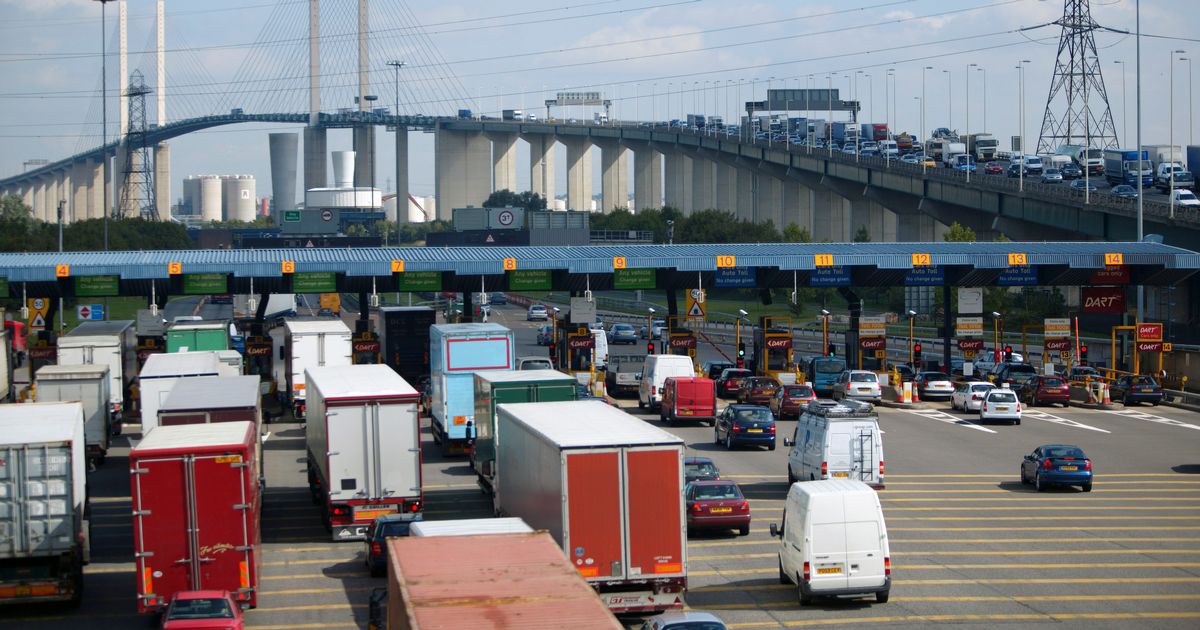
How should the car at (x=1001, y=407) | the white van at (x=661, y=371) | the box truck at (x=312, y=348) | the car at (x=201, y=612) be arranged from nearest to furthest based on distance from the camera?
the car at (x=201, y=612)
the box truck at (x=312, y=348)
the car at (x=1001, y=407)
the white van at (x=661, y=371)

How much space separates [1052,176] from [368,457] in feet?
271

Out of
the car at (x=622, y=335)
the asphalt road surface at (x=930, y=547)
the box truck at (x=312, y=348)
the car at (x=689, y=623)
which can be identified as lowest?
the asphalt road surface at (x=930, y=547)

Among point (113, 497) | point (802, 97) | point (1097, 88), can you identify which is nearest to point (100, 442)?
point (113, 497)

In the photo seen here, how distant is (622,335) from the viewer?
8300 centimetres

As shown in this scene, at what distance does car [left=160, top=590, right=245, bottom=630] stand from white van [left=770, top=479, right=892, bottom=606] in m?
7.89

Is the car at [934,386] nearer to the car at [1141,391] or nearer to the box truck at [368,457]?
the car at [1141,391]

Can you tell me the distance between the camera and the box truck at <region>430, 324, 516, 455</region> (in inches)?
1380

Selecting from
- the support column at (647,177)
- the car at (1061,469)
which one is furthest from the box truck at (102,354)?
the support column at (647,177)

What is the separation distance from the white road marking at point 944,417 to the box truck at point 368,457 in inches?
933

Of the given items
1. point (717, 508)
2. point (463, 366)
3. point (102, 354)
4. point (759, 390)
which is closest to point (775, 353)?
point (759, 390)

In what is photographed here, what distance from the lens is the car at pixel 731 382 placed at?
5262 cm

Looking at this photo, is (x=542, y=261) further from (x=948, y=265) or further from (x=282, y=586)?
(x=282, y=586)

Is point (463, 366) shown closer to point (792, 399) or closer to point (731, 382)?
point (792, 399)

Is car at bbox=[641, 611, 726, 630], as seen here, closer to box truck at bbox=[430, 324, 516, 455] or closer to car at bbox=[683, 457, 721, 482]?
car at bbox=[683, 457, 721, 482]
